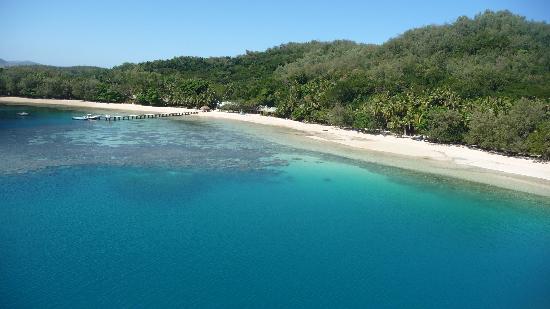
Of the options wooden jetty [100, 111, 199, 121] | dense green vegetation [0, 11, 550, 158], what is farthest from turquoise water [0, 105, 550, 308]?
wooden jetty [100, 111, 199, 121]

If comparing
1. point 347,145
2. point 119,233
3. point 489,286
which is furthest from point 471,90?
point 119,233

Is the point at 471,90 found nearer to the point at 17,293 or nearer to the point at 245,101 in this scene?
the point at 245,101

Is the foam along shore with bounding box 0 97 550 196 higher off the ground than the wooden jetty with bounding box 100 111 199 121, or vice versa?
the foam along shore with bounding box 0 97 550 196

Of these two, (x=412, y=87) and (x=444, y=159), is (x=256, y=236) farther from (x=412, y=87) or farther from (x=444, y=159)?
(x=412, y=87)

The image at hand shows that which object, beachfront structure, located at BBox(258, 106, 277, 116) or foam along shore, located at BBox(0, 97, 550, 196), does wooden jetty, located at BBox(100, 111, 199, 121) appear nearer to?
beachfront structure, located at BBox(258, 106, 277, 116)

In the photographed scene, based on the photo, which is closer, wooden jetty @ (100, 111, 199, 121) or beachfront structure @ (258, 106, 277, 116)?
wooden jetty @ (100, 111, 199, 121)

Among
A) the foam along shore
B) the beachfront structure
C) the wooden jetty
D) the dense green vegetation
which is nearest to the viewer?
the foam along shore

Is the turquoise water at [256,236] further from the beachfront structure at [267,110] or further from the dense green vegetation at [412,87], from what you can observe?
the beachfront structure at [267,110]

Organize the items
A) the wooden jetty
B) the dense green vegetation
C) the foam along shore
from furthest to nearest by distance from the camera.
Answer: the wooden jetty
the dense green vegetation
the foam along shore
